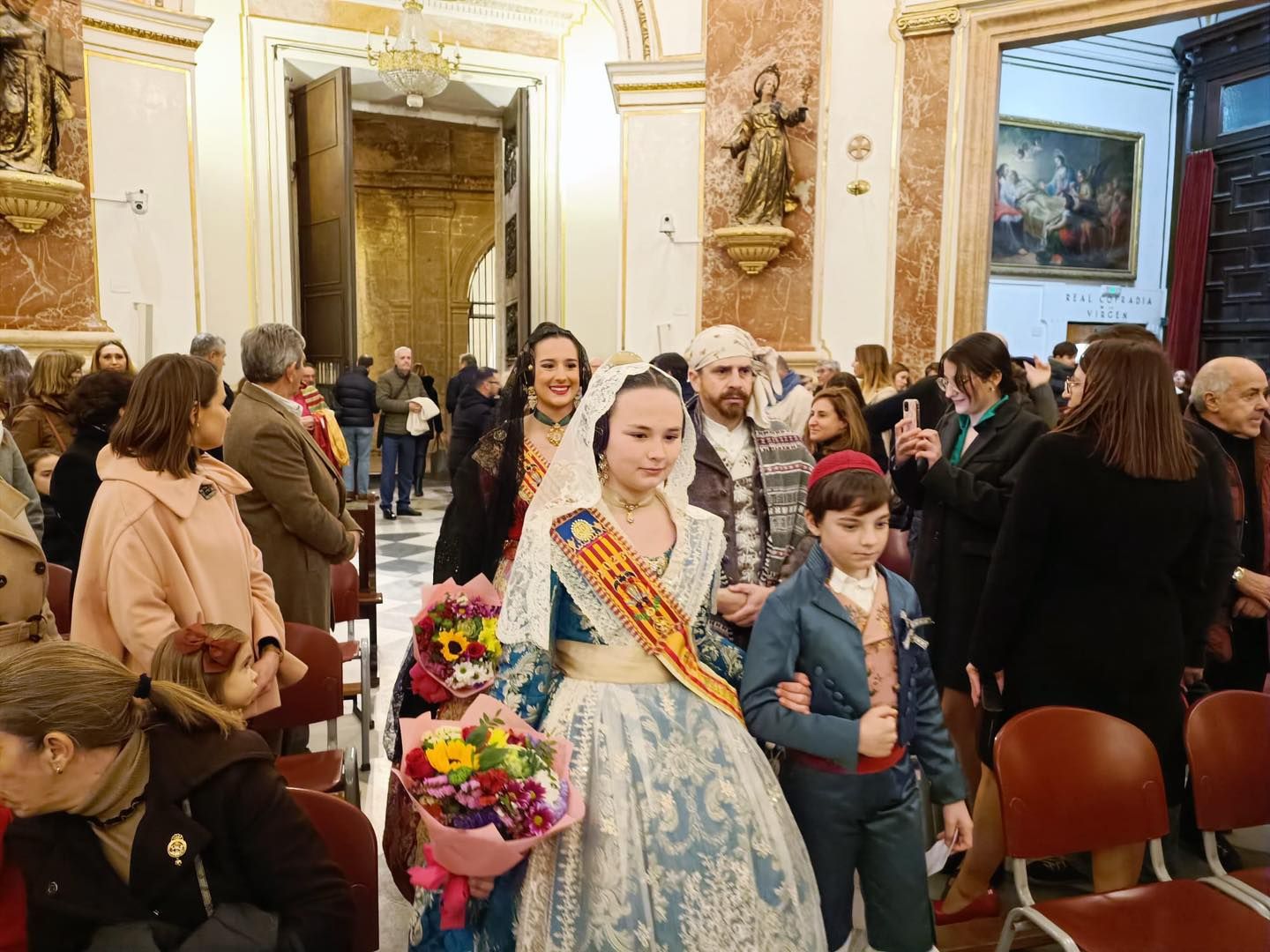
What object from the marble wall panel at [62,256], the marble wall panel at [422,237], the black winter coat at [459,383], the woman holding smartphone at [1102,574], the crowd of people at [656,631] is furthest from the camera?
the marble wall panel at [422,237]

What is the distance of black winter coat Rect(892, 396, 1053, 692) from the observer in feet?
10.7

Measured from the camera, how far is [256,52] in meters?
10.8

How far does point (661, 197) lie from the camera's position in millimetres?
9820

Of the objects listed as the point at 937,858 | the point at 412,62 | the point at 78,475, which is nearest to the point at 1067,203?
the point at 412,62

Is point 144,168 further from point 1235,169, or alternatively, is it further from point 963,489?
point 1235,169

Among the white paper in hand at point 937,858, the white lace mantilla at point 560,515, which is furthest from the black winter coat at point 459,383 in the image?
the white paper in hand at point 937,858

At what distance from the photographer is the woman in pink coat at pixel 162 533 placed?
244 cm

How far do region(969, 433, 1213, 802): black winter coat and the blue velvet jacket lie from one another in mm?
774

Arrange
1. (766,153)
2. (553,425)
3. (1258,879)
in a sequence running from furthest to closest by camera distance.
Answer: (766,153), (553,425), (1258,879)

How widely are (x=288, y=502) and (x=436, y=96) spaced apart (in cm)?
1058

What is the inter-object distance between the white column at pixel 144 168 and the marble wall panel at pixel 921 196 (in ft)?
20.5

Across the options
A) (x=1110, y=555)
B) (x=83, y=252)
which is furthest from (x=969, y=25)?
(x=83, y=252)

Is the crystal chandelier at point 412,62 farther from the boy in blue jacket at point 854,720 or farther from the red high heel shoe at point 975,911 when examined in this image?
the red high heel shoe at point 975,911

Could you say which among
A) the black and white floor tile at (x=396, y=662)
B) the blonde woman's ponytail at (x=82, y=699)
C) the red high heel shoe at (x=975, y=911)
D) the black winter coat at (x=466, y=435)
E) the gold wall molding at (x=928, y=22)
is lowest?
the black and white floor tile at (x=396, y=662)
